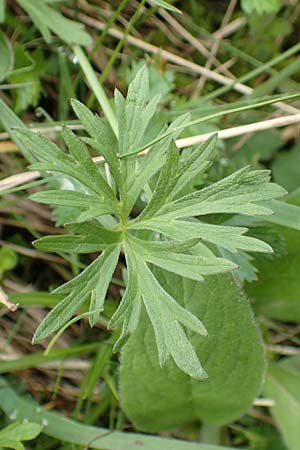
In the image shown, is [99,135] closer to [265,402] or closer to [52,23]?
[52,23]

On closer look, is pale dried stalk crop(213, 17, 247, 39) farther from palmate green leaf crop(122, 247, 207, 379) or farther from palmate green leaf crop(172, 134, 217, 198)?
palmate green leaf crop(122, 247, 207, 379)

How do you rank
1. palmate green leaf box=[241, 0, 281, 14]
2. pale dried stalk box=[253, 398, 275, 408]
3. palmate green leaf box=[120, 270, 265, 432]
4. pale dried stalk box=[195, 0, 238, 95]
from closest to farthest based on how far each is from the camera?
palmate green leaf box=[120, 270, 265, 432] → pale dried stalk box=[253, 398, 275, 408] → palmate green leaf box=[241, 0, 281, 14] → pale dried stalk box=[195, 0, 238, 95]

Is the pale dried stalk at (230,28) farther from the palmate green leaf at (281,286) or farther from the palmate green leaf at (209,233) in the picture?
the palmate green leaf at (209,233)

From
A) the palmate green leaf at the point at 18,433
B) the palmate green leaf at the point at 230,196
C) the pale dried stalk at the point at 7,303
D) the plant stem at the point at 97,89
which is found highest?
the plant stem at the point at 97,89

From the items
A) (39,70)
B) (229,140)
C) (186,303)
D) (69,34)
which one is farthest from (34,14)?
(186,303)

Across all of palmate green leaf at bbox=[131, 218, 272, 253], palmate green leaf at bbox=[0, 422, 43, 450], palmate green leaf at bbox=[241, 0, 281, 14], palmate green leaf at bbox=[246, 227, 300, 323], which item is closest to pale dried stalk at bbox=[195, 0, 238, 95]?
palmate green leaf at bbox=[241, 0, 281, 14]

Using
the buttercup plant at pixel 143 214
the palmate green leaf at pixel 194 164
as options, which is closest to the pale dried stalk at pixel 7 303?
the buttercup plant at pixel 143 214
